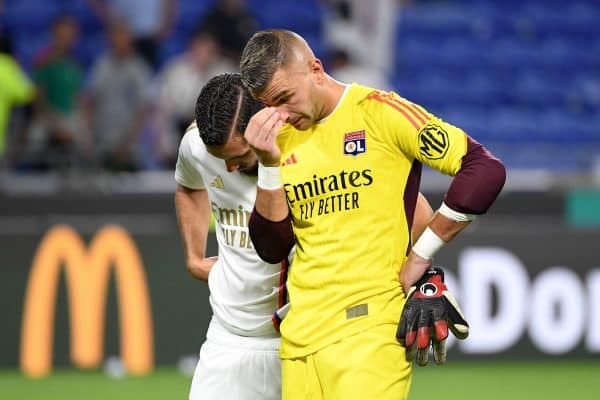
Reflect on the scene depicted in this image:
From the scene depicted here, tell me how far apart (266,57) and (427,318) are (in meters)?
1.03

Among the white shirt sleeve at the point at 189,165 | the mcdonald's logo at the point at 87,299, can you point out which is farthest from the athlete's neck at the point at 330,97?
the mcdonald's logo at the point at 87,299

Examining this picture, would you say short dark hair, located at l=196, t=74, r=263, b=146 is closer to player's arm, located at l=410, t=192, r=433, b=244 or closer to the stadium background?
player's arm, located at l=410, t=192, r=433, b=244

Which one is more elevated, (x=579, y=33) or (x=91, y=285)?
(x=579, y=33)

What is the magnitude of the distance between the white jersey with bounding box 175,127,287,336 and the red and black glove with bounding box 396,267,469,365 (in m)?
0.73

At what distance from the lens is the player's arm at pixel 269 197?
4340 mm

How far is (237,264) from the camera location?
516 centimetres

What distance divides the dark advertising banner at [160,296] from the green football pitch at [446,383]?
0.33 feet

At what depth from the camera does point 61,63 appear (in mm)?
12656

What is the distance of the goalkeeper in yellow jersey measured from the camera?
14.2 ft

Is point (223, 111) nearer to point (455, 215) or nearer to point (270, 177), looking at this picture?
point (270, 177)

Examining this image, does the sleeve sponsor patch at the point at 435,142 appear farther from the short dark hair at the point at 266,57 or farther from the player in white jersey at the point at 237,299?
the player in white jersey at the point at 237,299

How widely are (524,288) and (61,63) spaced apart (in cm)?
515

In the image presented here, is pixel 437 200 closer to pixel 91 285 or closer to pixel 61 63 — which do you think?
pixel 91 285

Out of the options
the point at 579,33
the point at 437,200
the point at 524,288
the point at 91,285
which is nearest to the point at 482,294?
the point at 524,288
